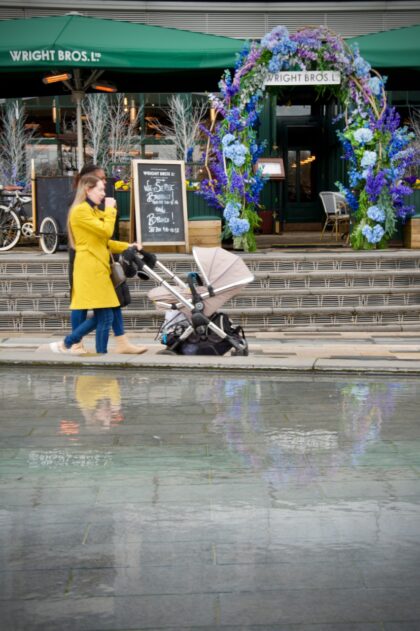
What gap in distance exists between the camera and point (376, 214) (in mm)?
14805

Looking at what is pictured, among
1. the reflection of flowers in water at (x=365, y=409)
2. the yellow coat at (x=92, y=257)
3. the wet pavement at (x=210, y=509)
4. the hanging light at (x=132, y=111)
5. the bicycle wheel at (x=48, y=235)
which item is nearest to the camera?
the wet pavement at (x=210, y=509)

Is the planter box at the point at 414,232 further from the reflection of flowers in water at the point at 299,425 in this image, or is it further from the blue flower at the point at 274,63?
the reflection of flowers in water at the point at 299,425

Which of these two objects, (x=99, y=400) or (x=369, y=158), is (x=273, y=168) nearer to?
(x=369, y=158)

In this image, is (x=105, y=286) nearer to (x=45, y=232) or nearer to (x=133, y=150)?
(x=45, y=232)

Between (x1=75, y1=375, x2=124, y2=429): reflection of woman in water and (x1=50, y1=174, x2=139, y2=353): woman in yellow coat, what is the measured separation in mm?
978

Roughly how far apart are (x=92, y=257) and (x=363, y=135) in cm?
563

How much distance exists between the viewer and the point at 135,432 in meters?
7.41

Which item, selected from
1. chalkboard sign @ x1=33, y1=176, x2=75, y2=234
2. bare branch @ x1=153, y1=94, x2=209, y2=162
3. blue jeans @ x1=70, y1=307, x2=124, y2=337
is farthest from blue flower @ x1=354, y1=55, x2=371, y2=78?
bare branch @ x1=153, y1=94, x2=209, y2=162

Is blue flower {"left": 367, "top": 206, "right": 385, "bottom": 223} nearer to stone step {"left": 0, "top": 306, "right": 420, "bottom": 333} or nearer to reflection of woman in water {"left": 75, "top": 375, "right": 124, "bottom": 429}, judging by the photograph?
stone step {"left": 0, "top": 306, "right": 420, "bottom": 333}

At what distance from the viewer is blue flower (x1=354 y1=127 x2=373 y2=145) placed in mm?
14805

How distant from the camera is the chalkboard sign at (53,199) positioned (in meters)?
15.2

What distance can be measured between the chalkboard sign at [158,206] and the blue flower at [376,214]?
245 centimetres

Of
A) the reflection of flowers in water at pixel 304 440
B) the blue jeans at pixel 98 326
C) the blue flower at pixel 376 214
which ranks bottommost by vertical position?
the reflection of flowers in water at pixel 304 440

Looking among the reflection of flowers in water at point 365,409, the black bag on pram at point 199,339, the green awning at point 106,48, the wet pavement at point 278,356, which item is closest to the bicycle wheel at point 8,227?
the green awning at point 106,48
